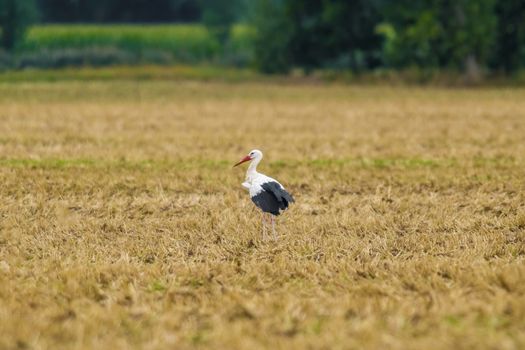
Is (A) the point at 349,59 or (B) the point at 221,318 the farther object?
(A) the point at 349,59

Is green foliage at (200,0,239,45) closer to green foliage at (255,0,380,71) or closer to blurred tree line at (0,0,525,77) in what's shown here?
blurred tree line at (0,0,525,77)

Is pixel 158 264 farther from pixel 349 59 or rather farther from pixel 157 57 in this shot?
pixel 157 57

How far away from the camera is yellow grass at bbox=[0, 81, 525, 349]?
7078mm

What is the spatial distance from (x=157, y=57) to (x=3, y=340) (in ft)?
215

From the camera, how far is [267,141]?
2227 cm

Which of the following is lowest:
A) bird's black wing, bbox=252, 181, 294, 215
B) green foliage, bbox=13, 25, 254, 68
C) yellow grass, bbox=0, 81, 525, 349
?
green foliage, bbox=13, 25, 254, 68

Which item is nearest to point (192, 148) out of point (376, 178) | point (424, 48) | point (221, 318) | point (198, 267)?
point (376, 178)

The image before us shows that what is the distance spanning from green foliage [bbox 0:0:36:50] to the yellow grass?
1939 inches

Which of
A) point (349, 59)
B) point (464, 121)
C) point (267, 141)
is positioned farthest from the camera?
point (349, 59)

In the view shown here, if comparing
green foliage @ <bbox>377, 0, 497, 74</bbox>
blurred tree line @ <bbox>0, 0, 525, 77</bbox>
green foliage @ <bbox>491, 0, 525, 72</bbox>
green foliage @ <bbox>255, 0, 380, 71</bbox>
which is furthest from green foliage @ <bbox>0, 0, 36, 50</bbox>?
green foliage @ <bbox>491, 0, 525, 72</bbox>

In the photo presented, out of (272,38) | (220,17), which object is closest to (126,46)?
(220,17)

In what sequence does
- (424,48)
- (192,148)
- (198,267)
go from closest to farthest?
(198,267) < (192,148) < (424,48)

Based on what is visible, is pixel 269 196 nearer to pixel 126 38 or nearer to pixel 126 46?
pixel 126 46

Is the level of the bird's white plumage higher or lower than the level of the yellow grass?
higher
